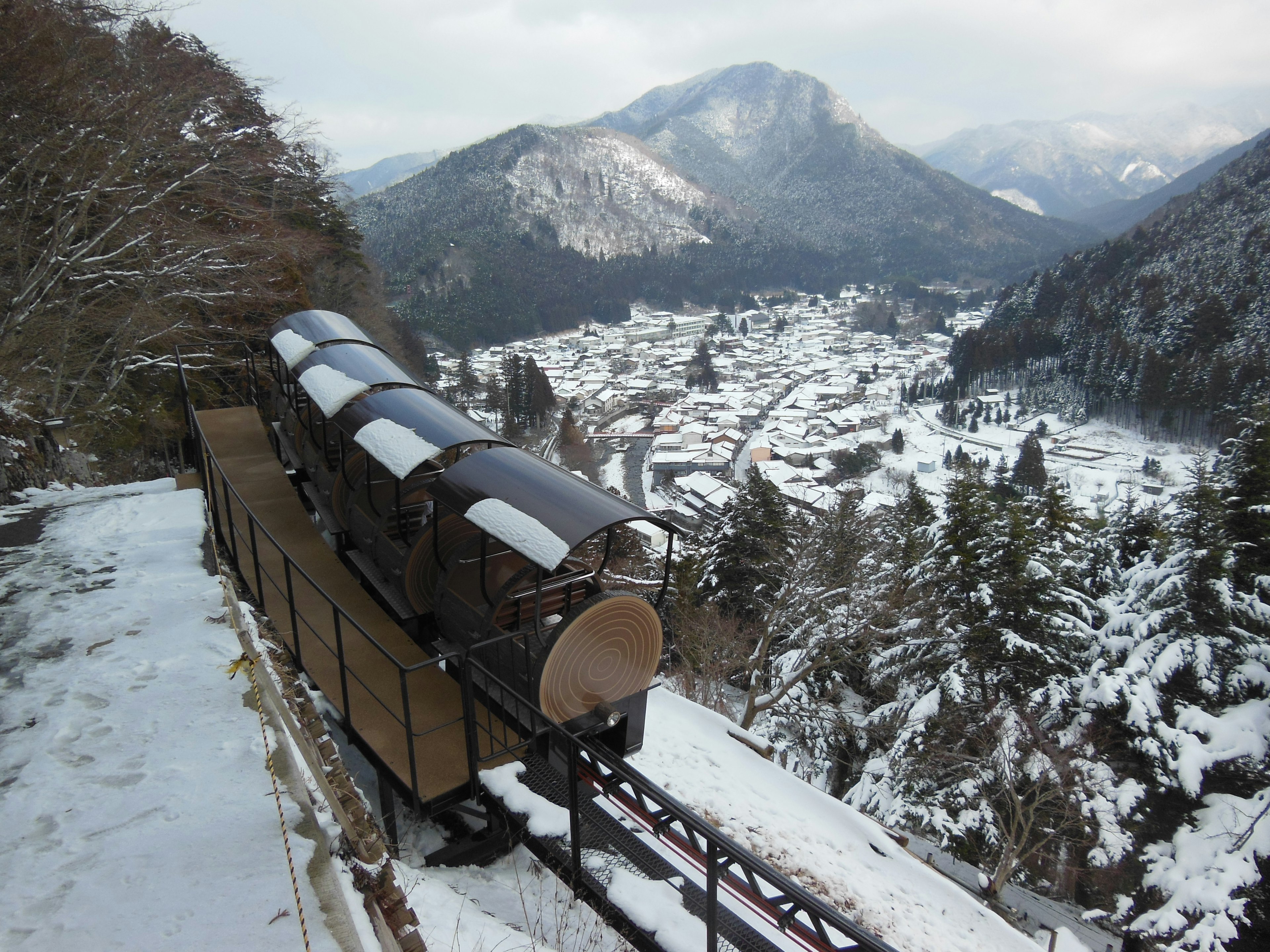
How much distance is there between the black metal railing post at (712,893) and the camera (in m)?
3.07

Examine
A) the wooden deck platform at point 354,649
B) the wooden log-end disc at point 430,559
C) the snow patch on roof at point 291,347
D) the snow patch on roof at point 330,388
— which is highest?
the snow patch on roof at point 291,347

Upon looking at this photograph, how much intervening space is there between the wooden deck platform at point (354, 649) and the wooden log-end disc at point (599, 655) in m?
0.49

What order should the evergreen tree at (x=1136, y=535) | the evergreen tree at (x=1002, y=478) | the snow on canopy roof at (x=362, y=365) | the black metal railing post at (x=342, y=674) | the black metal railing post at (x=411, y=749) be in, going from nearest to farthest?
the black metal railing post at (x=411, y=749)
the black metal railing post at (x=342, y=674)
the snow on canopy roof at (x=362, y=365)
the evergreen tree at (x=1136, y=535)
the evergreen tree at (x=1002, y=478)

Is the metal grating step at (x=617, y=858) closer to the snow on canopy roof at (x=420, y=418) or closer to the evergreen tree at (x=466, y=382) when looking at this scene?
the snow on canopy roof at (x=420, y=418)

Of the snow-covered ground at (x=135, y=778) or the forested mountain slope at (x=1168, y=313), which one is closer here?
A: the snow-covered ground at (x=135, y=778)

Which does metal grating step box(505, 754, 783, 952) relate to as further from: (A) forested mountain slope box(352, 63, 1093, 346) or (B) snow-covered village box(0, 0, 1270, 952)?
(A) forested mountain slope box(352, 63, 1093, 346)

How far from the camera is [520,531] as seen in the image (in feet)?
13.6

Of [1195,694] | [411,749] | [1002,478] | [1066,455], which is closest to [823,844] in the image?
[411,749]

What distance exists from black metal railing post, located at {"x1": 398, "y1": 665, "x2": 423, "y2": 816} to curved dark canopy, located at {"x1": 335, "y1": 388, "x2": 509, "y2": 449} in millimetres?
2084

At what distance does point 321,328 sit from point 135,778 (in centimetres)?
607

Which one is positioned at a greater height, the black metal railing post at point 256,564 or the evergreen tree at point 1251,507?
the black metal railing post at point 256,564

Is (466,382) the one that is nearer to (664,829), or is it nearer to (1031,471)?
(1031,471)

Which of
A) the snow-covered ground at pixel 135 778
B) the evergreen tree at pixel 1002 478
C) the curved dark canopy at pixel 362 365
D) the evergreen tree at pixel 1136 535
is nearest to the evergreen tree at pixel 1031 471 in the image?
the evergreen tree at pixel 1002 478

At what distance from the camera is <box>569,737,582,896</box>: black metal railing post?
362 cm
